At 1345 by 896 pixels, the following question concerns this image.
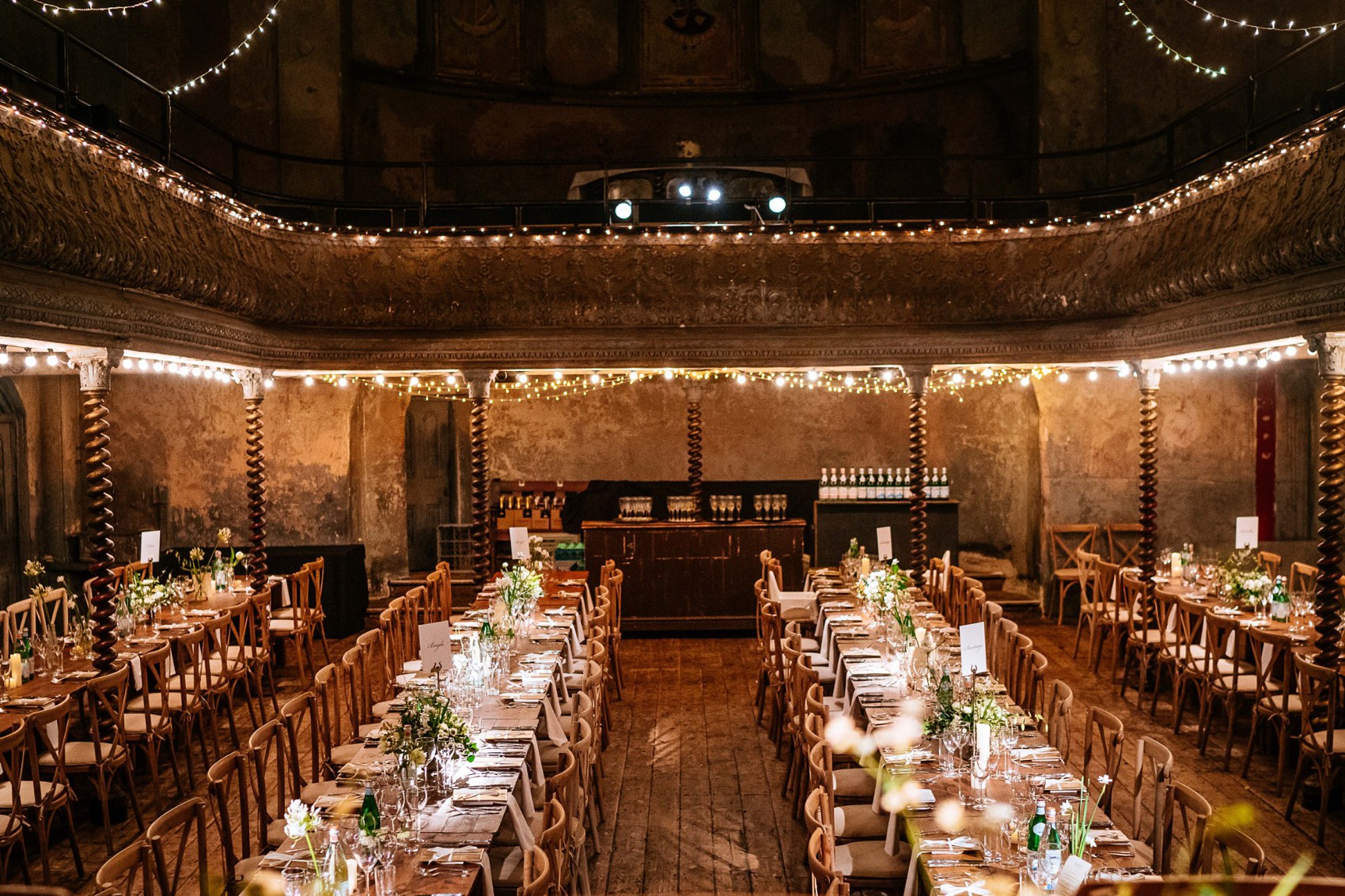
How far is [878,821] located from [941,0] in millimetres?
12800

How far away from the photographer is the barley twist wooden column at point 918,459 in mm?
11633

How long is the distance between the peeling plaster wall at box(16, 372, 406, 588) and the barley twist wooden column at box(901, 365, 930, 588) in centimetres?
722

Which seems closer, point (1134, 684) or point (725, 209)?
point (1134, 684)

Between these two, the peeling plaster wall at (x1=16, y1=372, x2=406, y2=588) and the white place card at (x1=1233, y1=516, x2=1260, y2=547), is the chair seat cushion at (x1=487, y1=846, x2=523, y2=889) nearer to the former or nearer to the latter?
the white place card at (x1=1233, y1=516, x2=1260, y2=547)

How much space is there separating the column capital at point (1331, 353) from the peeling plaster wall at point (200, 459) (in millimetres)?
10799

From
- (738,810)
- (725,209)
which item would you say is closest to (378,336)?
(725,209)

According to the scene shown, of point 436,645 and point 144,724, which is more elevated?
point 436,645

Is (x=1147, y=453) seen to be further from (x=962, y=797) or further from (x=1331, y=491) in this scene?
(x=962, y=797)

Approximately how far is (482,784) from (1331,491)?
255 inches

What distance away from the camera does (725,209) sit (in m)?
11.5

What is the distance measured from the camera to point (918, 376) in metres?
11.6

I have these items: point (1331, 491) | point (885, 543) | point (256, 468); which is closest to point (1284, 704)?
point (1331, 491)

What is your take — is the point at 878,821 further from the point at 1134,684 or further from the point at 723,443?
the point at 723,443

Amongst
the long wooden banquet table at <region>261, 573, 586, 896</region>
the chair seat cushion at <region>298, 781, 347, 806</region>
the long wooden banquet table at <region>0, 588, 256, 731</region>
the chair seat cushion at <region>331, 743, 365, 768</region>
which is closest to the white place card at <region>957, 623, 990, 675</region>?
the long wooden banquet table at <region>261, 573, 586, 896</region>
